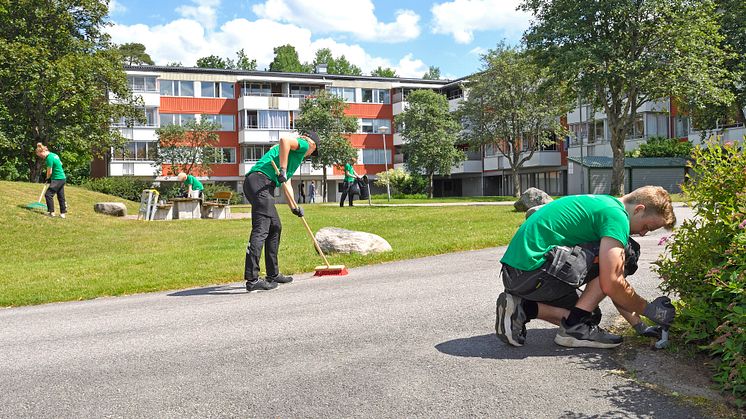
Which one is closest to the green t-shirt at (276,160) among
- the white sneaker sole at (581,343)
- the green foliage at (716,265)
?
the white sneaker sole at (581,343)

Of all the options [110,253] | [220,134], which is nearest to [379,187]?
[220,134]

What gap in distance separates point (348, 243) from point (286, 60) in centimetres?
9903

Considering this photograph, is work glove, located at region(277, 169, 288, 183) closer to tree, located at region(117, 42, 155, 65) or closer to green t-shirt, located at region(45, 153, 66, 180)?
green t-shirt, located at region(45, 153, 66, 180)

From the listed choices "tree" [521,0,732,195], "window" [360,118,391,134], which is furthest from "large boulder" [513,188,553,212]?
"window" [360,118,391,134]

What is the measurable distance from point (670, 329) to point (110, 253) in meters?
12.8

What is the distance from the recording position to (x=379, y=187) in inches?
2901

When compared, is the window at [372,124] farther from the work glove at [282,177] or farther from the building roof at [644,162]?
the work glove at [282,177]

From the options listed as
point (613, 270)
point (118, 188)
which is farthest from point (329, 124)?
point (613, 270)

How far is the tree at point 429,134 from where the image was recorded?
63.7m

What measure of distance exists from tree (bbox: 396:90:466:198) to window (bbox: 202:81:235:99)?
19360 mm

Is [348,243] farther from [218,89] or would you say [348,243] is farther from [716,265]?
[218,89]

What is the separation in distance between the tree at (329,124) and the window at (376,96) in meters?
14.4

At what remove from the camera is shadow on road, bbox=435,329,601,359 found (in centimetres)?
494

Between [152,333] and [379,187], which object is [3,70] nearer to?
[152,333]
